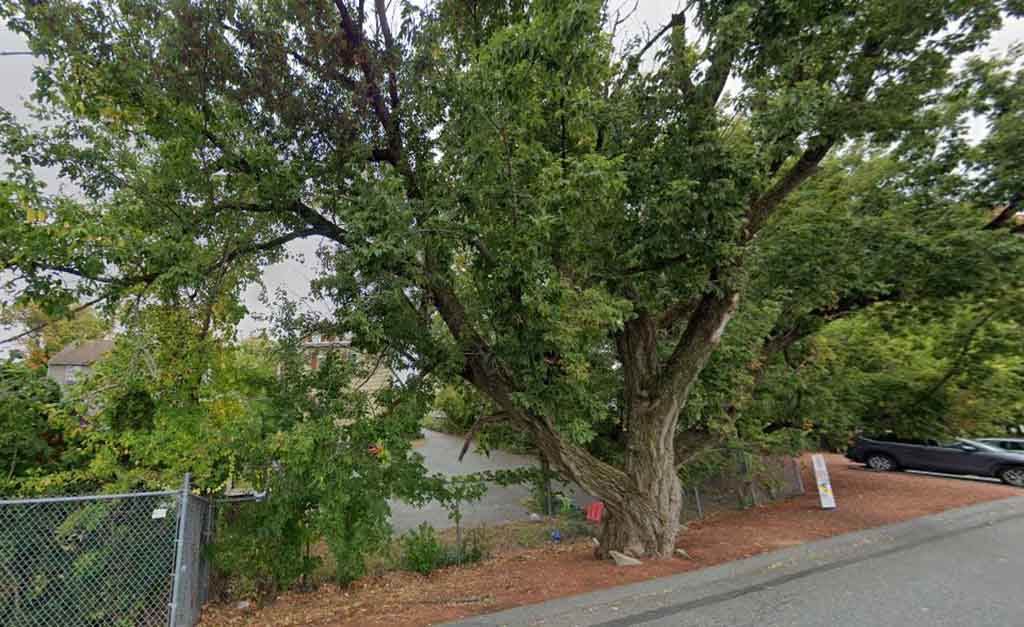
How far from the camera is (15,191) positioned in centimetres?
366

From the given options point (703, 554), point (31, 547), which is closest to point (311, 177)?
point (31, 547)

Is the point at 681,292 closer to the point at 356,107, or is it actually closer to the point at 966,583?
the point at 966,583

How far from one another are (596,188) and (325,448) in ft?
14.3

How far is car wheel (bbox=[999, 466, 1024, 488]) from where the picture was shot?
1129 cm

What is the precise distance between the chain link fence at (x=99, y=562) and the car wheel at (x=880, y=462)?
18.3 metres

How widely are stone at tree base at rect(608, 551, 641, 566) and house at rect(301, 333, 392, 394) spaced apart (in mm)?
4160

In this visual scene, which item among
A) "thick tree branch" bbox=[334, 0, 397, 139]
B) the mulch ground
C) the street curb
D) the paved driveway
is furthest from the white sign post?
"thick tree branch" bbox=[334, 0, 397, 139]

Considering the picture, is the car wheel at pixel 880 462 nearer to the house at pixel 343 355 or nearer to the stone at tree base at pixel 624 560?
the stone at tree base at pixel 624 560

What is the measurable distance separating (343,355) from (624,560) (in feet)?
16.3

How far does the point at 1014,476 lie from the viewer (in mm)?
11469

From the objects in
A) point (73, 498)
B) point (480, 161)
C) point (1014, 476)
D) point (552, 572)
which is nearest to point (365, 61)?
point (480, 161)

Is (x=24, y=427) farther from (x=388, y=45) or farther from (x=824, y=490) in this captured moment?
(x=824, y=490)

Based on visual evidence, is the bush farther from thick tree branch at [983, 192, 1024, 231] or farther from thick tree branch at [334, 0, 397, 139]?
thick tree branch at [983, 192, 1024, 231]

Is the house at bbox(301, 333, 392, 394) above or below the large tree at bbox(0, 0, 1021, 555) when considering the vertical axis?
below
